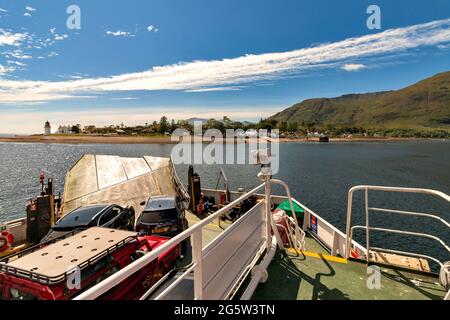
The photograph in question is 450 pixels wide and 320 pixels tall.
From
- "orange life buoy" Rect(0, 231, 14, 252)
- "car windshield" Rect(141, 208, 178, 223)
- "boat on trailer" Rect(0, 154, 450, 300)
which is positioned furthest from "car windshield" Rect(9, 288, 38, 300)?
"orange life buoy" Rect(0, 231, 14, 252)

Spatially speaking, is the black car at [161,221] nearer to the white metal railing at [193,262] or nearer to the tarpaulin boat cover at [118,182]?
the white metal railing at [193,262]

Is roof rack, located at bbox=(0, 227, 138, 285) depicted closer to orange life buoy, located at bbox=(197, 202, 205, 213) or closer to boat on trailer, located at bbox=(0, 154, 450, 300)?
boat on trailer, located at bbox=(0, 154, 450, 300)

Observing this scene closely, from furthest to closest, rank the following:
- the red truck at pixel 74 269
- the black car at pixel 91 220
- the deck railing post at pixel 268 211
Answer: the black car at pixel 91 220 < the deck railing post at pixel 268 211 < the red truck at pixel 74 269

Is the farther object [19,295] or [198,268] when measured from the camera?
[19,295]

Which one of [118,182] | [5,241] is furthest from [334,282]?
[118,182]

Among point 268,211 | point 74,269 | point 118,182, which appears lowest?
point 118,182

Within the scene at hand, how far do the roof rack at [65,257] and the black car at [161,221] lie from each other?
247 cm

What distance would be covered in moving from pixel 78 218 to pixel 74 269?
410cm

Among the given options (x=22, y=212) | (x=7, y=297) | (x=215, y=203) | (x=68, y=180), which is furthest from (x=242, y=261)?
(x=22, y=212)

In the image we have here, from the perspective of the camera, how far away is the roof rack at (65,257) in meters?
3.92

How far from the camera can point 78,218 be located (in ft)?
25.0

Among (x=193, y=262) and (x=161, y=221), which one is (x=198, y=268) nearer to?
(x=193, y=262)

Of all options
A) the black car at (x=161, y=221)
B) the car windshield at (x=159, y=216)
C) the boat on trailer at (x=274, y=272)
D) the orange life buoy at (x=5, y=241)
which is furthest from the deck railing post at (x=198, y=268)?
the orange life buoy at (x=5, y=241)
